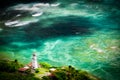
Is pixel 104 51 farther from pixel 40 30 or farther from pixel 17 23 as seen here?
pixel 17 23

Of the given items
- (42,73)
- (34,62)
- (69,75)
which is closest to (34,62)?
(34,62)

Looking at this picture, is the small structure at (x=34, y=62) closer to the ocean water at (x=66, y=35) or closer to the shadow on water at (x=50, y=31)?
the ocean water at (x=66, y=35)

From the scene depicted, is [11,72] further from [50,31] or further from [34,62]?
[50,31]

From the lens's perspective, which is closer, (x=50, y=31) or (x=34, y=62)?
(x=34, y=62)

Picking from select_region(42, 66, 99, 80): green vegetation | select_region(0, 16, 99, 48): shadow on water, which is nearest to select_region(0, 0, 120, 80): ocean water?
select_region(0, 16, 99, 48): shadow on water

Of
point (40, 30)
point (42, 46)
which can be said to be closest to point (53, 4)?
point (40, 30)

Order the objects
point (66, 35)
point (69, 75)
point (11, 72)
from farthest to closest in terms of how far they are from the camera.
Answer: point (66, 35), point (11, 72), point (69, 75)

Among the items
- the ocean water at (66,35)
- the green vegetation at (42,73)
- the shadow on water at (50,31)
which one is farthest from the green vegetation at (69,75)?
the shadow on water at (50,31)
